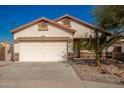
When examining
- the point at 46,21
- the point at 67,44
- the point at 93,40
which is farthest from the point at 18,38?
the point at 93,40

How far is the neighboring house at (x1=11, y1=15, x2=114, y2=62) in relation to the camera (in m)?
23.8

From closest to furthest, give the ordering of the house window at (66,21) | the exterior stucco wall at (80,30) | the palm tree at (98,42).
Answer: the palm tree at (98,42) < the exterior stucco wall at (80,30) < the house window at (66,21)

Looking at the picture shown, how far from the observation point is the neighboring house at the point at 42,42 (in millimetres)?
23812

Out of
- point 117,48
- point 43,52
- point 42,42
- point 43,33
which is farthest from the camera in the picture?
point 117,48

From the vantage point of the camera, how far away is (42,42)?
2391 cm

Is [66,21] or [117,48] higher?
[66,21]

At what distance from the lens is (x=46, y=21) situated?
953 inches

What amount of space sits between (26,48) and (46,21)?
322cm

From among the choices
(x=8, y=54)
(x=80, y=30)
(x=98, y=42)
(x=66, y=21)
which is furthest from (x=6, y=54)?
(x=98, y=42)

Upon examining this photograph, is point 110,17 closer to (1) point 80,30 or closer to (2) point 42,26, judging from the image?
(2) point 42,26

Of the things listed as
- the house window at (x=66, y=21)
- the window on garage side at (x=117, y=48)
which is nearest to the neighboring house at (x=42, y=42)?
the house window at (x=66, y=21)

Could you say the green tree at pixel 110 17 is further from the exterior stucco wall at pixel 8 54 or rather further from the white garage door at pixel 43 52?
the exterior stucco wall at pixel 8 54

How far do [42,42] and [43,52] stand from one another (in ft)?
3.17

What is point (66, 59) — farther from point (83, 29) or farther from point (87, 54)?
point (83, 29)
